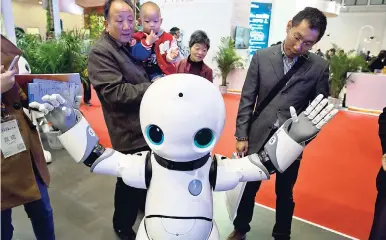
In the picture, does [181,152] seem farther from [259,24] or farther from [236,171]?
[259,24]

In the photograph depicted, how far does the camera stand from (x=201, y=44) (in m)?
2.35

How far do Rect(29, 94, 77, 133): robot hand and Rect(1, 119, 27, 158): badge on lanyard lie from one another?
0.24m

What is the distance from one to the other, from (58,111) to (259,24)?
9.23 meters

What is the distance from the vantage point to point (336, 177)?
10.6 feet

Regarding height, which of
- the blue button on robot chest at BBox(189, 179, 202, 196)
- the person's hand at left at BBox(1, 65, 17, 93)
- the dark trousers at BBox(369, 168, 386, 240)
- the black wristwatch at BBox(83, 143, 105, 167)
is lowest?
Result: the dark trousers at BBox(369, 168, 386, 240)

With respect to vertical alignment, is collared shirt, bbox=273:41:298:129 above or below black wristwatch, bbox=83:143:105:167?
above

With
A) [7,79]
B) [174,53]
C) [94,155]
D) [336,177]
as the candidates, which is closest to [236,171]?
[94,155]

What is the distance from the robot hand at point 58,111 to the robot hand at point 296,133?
0.83 metres

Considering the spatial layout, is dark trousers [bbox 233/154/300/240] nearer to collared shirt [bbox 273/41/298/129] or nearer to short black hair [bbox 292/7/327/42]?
A: collared shirt [bbox 273/41/298/129]

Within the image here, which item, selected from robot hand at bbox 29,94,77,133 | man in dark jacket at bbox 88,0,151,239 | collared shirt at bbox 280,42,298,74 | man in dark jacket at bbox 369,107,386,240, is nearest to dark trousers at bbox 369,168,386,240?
man in dark jacket at bbox 369,107,386,240

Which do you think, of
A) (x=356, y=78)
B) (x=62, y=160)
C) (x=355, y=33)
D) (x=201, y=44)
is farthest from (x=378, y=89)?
(x=355, y=33)

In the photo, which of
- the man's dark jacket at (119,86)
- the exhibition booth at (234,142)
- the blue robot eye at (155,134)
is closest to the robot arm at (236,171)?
the blue robot eye at (155,134)

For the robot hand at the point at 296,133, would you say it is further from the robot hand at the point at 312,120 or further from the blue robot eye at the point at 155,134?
the blue robot eye at the point at 155,134

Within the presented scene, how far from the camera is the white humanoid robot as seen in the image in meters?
1.04
